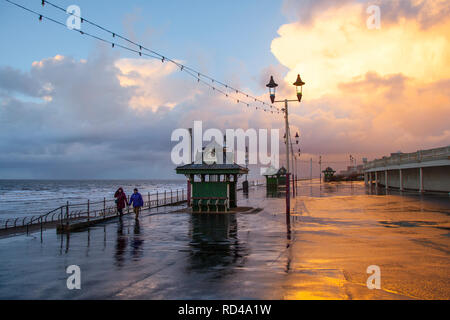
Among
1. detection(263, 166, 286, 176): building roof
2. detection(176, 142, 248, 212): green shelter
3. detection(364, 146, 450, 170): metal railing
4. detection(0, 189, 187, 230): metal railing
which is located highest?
detection(364, 146, 450, 170): metal railing

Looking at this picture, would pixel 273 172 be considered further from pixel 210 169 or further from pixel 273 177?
pixel 210 169

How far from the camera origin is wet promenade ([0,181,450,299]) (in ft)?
21.5

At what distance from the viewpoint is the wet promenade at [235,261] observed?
6.54 m

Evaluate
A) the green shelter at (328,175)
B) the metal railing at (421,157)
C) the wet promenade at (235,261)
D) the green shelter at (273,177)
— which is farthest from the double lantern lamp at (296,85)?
the green shelter at (328,175)

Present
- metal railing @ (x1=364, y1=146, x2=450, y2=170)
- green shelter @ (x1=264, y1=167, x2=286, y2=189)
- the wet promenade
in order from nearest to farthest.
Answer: the wet promenade, metal railing @ (x1=364, y1=146, x2=450, y2=170), green shelter @ (x1=264, y1=167, x2=286, y2=189)

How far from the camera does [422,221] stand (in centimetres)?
1633

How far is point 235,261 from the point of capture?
8977 millimetres

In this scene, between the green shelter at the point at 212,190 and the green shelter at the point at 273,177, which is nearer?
the green shelter at the point at 212,190

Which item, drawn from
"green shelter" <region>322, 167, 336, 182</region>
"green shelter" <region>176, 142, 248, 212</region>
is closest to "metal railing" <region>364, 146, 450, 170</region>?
"green shelter" <region>176, 142, 248, 212</region>

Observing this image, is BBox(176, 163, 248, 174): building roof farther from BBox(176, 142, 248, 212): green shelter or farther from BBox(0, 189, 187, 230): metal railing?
BBox(0, 189, 187, 230): metal railing

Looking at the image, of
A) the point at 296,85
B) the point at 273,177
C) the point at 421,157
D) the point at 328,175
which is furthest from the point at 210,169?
the point at 328,175

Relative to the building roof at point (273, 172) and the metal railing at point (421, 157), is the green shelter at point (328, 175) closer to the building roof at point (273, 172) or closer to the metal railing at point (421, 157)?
the building roof at point (273, 172)

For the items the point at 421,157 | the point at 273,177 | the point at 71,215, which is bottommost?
the point at 71,215
